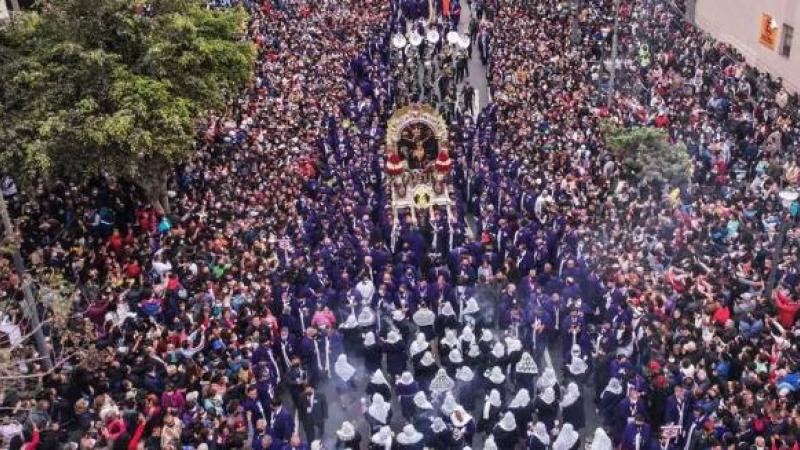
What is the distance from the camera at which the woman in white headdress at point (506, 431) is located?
15016 millimetres

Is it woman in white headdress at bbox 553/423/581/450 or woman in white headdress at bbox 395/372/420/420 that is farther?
woman in white headdress at bbox 395/372/420/420

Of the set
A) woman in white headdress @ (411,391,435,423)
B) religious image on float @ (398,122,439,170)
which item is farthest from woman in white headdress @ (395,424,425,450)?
religious image on float @ (398,122,439,170)

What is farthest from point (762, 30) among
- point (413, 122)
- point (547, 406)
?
point (547, 406)

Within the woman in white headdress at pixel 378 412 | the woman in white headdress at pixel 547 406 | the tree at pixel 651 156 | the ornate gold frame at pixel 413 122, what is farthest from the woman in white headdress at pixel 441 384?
the ornate gold frame at pixel 413 122

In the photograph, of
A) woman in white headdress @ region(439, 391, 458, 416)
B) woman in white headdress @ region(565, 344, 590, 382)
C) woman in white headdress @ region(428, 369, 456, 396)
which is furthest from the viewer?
woman in white headdress @ region(565, 344, 590, 382)

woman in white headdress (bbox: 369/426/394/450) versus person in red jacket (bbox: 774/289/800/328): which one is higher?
person in red jacket (bbox: 774/289/800/328)

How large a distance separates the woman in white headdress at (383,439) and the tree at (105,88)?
890cm

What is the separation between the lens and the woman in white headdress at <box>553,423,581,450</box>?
1443cm

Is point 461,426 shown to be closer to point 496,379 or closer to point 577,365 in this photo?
point 496,379

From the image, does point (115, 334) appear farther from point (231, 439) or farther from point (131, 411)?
point (231, 439)

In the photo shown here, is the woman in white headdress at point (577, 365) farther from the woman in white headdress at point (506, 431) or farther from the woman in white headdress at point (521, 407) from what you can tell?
the woman in white headdress at point (506, 431)

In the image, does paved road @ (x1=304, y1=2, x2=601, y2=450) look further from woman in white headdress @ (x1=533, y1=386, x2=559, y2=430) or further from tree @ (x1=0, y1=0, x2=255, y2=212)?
tree @ (x1=0, y1=0, x2=255, y2=212)

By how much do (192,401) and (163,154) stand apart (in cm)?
740

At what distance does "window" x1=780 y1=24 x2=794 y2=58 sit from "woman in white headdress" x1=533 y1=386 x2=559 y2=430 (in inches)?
723
